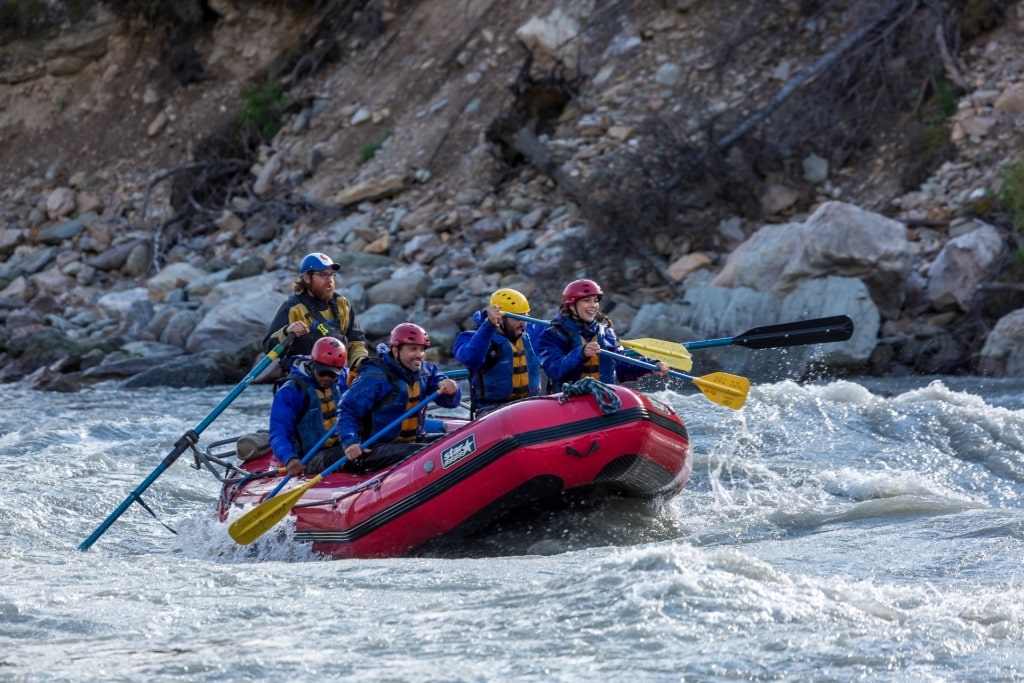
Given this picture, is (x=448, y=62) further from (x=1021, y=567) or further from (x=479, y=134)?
(x=1021, y=567)

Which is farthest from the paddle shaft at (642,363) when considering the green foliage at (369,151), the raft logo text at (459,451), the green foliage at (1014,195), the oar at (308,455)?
the green foliage at (369,151)

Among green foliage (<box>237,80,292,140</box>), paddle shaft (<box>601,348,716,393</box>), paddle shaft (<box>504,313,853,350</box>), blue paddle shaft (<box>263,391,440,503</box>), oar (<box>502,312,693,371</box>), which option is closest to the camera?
blue paddle shaft (<box>263,391,440,503</box>)

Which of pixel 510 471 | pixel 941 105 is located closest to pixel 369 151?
pixel 941 105

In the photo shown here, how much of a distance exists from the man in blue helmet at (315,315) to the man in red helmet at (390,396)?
40.4 inches

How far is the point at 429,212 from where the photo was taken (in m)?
17.4

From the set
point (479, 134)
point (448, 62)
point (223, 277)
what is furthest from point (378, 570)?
point (448, 62)

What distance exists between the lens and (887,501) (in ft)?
25.4

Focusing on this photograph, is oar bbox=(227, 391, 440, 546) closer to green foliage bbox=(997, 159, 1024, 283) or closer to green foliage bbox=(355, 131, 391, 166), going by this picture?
green foliage bbox=(997, 159, 1024, 283)

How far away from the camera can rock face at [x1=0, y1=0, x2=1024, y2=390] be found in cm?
1308

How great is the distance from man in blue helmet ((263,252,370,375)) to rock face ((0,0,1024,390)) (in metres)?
4.74

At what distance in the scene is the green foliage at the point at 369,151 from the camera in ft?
62.4

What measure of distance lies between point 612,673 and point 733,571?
100cm

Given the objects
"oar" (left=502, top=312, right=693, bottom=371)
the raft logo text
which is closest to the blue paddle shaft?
the raft logo text

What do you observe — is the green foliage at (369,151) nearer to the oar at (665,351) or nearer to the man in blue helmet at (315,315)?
the man in blue helmet at (315,315)
